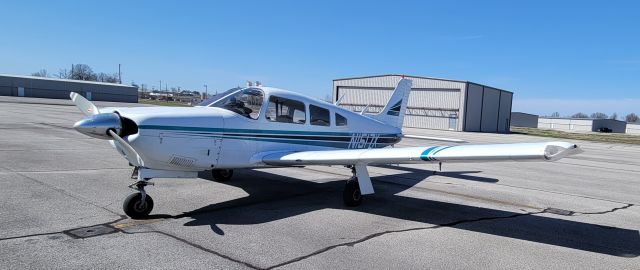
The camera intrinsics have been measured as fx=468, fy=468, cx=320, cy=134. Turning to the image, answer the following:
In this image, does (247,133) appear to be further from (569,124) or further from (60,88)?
(569,124)

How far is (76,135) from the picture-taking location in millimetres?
18812

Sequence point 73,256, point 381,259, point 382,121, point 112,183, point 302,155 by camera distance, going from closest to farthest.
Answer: point 73,256, point 381,259, point 302,155, point 112,183, point 382,121

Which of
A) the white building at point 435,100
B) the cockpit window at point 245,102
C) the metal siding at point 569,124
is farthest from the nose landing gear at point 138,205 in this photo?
the metal siding at point 569,124

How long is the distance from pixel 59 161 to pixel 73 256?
25.0ft

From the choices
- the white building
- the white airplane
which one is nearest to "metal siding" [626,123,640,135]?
the white building

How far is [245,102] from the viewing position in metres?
8.27

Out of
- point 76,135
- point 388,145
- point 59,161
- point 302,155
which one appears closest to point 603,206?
point 388,145

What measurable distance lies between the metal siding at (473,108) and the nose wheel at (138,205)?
51686mm

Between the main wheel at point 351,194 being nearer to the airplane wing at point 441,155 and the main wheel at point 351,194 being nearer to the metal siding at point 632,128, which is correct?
the airplane wing at point 441,155

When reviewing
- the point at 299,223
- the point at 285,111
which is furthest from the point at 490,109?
the point at 299,223

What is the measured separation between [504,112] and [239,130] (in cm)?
6641

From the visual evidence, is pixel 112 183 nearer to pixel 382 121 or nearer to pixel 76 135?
pixel 382 121

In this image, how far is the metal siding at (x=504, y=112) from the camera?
66.2 metres

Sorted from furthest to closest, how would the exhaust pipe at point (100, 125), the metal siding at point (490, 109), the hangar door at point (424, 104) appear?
1. the metal siding at point (490, 109)
2. the hangar door at point (424, 104)
3. the exhaust pipe at point (100, 125)
